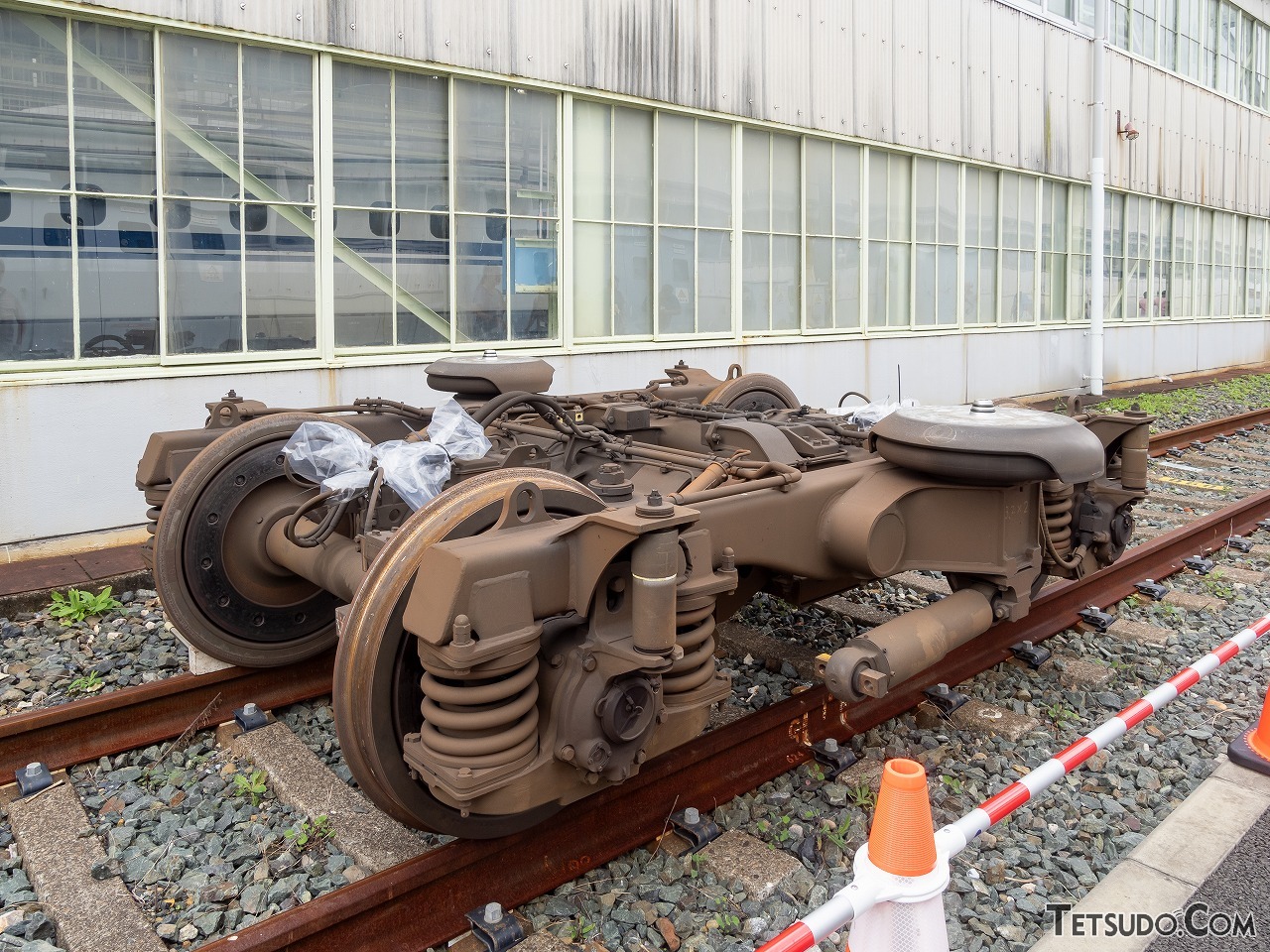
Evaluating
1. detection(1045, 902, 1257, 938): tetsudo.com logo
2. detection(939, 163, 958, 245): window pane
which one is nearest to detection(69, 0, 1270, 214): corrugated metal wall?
detection(939, 163, 958, 245): window pane

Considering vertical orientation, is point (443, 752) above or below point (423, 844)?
above

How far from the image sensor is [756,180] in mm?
12219

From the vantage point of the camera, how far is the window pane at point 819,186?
12875mm

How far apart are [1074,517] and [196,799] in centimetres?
405

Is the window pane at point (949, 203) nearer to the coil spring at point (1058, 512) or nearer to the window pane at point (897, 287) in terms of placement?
the window pane at point (897, 287)

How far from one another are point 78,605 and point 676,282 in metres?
7.35

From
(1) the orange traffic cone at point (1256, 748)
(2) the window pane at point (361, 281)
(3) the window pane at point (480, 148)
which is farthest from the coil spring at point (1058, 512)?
(3) the window pane at point (480, 148)

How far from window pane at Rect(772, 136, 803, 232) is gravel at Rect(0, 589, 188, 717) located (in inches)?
359

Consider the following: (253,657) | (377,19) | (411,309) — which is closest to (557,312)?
(411,309)

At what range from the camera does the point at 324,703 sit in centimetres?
460

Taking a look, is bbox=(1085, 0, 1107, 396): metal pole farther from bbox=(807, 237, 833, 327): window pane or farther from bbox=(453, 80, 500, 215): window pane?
bbox=(453, 80, 500, 215): window pane

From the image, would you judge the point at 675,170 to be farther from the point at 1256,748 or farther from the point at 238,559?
the point at 1256,748

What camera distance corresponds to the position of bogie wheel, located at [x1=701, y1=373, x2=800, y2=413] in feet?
20.1

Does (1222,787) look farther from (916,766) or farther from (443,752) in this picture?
(443,752)
